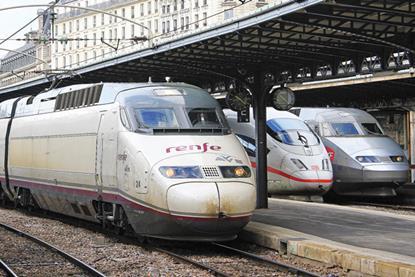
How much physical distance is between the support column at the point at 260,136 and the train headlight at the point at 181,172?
5.99m

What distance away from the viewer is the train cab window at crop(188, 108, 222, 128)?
1202 centimetres

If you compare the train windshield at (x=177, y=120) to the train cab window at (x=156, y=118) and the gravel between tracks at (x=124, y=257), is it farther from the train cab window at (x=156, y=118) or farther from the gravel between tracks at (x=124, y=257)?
the gravel between tracks at (x=124, y=257)

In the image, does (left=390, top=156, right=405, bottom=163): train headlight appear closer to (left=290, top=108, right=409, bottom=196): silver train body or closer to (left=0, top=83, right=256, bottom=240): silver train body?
(left=290, top=108, right=409, bottom=196): silver train body

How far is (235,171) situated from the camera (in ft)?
36.1

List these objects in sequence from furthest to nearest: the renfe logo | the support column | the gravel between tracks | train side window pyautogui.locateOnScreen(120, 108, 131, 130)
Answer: the support column, train side window pyautogui.locateOnScreen(120, 108, 131, 130), the renfe logo, the gravel between tracks

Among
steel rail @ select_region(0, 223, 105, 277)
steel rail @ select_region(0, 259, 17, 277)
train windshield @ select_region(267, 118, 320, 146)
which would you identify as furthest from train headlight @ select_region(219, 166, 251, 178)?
train windshield @ select_region(267, 118, 320, 146)

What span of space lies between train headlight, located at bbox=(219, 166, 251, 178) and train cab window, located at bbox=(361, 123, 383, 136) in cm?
1117

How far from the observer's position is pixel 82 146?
13.8 metres

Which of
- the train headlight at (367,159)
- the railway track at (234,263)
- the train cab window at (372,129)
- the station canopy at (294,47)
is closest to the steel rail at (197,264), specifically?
the railway track at (234,263)

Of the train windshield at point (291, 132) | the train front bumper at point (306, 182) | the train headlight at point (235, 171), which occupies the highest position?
the train windshield at point (291, 132)

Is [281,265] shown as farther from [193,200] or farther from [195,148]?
[195,148]

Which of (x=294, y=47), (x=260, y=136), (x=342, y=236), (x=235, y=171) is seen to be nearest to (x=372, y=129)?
(x=260, y=136)

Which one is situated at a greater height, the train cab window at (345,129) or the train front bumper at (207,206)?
the train cab window at (345,129)

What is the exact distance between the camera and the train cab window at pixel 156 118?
466 inches
